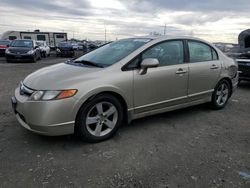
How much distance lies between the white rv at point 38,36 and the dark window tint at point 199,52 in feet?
124

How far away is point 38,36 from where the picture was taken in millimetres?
40812

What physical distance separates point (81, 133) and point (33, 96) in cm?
79

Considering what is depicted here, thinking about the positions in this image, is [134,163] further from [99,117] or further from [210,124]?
[210,124]

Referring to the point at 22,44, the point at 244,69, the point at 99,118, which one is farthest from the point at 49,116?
the point at 22,44


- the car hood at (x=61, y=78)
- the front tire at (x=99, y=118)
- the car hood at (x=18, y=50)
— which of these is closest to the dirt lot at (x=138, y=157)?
the front tire at (x=99, y=118)

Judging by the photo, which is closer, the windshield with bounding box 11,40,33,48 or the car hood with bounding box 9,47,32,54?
the car hood with bounding box 9,47,32,54

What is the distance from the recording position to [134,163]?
2971 mm

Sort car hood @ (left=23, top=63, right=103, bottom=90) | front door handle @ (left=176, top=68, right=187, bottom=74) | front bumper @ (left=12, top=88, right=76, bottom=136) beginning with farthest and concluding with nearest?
front door handle @ (left=176, top=68, right=187, bottom=74), car hood @ (left=23, top=63, right=103, bottom=90), front bumper @ (left=12, top=88, right=76, bottom=136)

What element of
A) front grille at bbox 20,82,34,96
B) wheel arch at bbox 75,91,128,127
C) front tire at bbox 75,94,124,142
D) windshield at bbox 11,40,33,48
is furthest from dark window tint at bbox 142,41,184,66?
windshield at bbox 11,40,33,48

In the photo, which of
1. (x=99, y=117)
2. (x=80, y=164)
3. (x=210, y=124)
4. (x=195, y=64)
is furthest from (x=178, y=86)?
(x=80, y=164)

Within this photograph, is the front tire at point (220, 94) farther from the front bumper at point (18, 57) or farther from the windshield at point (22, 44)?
the windshield at point (22, 44)

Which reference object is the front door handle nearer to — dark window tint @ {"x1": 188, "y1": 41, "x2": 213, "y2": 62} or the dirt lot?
dark window tint @ {"x1": 188, "y1": 41, "x2": 213, "y2": 62}

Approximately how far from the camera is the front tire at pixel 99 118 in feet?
10.8

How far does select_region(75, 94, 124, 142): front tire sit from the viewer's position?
328cm
